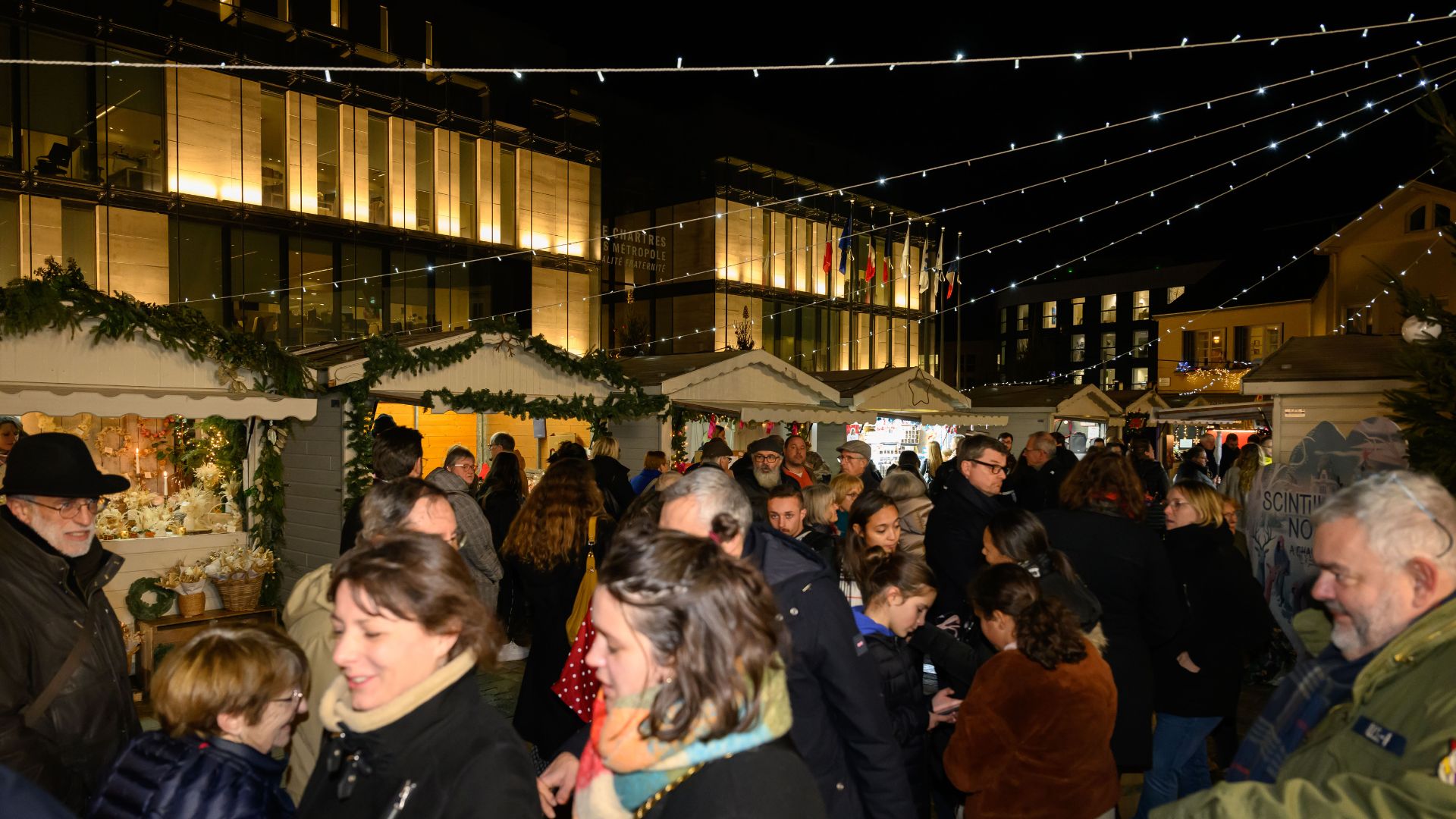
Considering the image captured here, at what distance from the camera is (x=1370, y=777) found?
165cm

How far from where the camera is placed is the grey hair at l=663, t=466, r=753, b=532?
2.63 metres

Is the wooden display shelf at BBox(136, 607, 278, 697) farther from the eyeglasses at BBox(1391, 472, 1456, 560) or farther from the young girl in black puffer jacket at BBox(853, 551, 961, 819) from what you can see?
the eyeglasses at BBox(1391, 472, 1456, 560)

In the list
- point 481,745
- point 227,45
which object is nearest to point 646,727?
point 481,745

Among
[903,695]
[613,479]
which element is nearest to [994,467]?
[903,695]

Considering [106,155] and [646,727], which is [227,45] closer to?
[106,155]

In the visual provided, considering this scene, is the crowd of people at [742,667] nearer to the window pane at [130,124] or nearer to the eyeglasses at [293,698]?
the eyeglasses at [293,698]

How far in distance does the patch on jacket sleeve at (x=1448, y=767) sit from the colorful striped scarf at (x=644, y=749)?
46.1 inches

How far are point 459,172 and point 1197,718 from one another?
66.3 ft

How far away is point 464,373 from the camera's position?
10.3 m

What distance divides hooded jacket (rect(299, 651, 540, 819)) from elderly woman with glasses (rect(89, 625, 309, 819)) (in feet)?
1.10

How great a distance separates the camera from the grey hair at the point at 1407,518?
5.98 feet

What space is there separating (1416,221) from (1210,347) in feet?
34.0

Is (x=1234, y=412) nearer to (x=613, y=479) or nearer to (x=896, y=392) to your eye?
(x=896, y=392)

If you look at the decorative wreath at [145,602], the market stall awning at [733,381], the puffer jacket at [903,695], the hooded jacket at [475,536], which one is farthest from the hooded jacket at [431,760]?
the market stall awning at [733,381]
